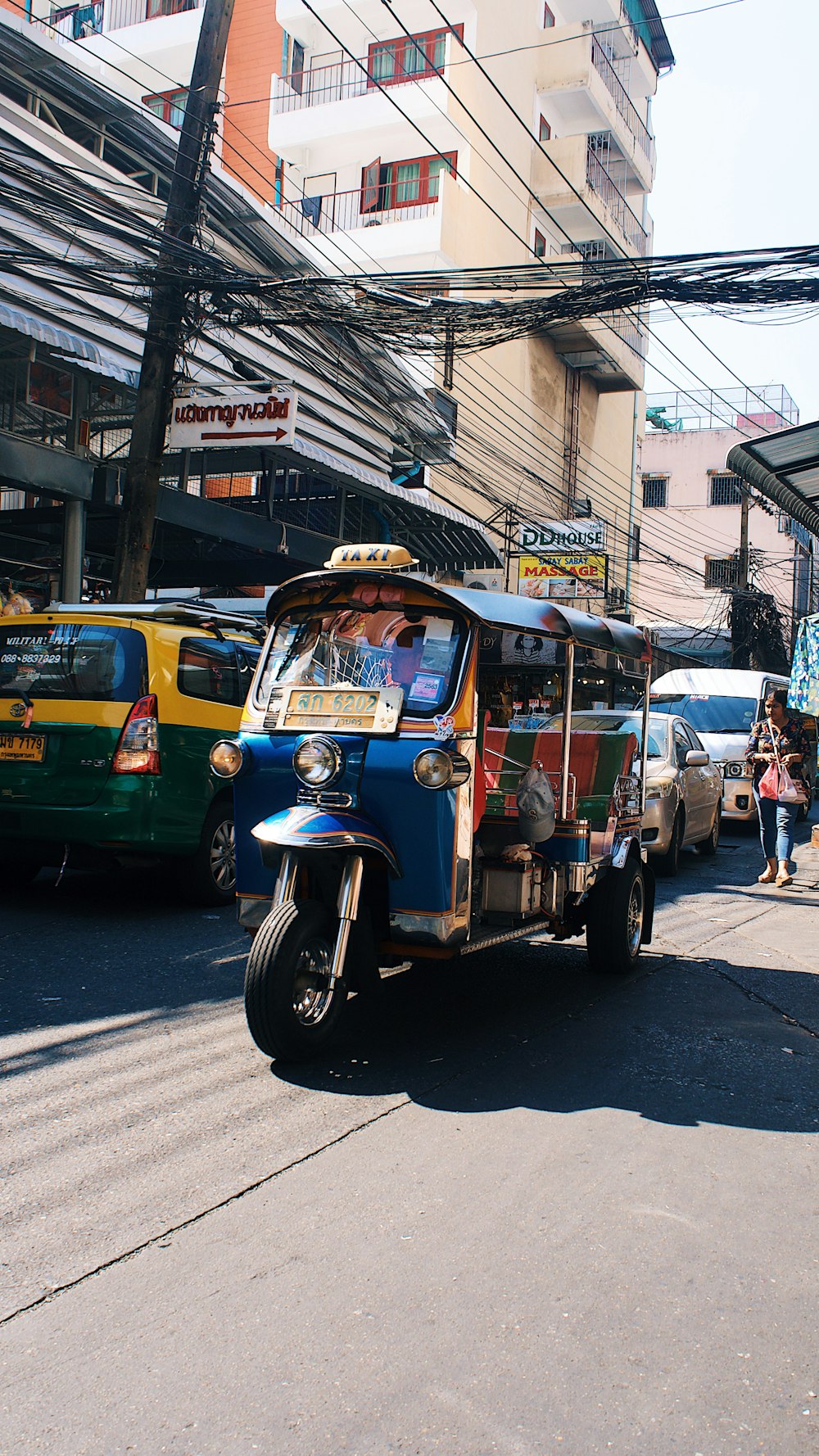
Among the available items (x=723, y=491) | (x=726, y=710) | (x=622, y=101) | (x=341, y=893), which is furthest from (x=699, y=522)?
(x=341, y=893)

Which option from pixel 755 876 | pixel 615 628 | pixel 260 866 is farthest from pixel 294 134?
pixel 260 866

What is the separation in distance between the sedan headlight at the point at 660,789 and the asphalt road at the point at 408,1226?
545 centimetres

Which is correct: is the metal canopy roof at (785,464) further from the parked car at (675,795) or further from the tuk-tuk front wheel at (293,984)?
the tuk-tuk front wheel at (293,984)

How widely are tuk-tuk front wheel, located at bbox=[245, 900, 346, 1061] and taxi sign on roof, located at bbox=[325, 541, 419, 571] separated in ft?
5.50

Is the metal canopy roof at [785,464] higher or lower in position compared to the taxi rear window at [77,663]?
higher

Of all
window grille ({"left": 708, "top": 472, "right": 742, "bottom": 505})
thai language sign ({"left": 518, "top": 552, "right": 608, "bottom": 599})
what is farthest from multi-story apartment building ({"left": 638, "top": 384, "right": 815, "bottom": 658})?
thai language sign ({"left": 518, "top": 552, "right": 608, "bottom": 599})

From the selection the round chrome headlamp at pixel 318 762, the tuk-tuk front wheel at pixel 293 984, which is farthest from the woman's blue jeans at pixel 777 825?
the tuk-tuk front wheel at pixel 293 984

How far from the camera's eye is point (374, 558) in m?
5.66

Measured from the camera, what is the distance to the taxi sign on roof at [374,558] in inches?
221

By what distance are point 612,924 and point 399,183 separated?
26.8 meters

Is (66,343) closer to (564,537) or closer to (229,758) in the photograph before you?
(229,758)

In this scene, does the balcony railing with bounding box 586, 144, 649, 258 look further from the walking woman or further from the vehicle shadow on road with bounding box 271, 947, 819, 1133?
the vehicle shadow on road with bounding box 271, 947, 819, 1133

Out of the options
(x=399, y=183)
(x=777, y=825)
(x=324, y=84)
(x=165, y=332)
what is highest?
(x=324, y=84)

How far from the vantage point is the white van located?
16391mm
